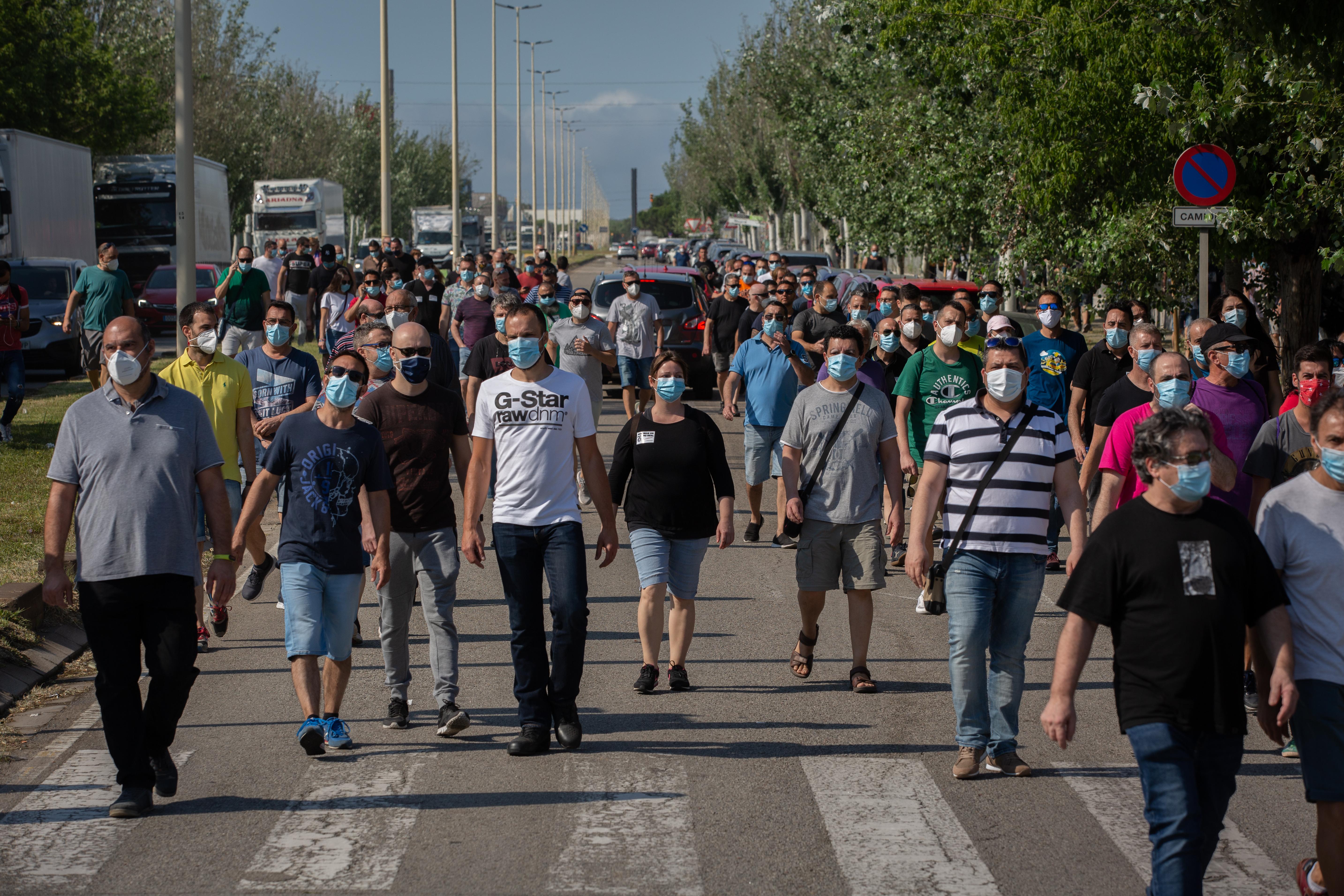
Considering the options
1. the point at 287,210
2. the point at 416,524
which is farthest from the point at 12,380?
the point at 287,210

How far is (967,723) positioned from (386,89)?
3004cm

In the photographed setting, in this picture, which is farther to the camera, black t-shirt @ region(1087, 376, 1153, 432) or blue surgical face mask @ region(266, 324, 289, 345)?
blue surgical face mask @ region(266, 324, 289, 345)

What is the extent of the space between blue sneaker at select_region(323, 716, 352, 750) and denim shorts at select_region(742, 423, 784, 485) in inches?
213

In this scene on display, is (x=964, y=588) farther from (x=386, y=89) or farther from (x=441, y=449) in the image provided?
(x=386, y=89)

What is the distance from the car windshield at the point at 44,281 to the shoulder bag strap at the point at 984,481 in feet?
71.5

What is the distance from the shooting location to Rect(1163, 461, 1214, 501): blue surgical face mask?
14.4 feet

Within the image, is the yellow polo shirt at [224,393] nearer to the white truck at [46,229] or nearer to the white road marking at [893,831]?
the white road marking at [893,831]

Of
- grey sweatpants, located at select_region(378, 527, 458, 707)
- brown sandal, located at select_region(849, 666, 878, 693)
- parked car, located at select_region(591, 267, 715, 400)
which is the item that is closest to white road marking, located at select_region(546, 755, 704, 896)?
grey sweatpants, located at select_region(378, 527, 458, 707)

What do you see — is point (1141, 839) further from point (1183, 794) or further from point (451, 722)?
point (451, 722)

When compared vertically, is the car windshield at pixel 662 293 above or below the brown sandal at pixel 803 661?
above

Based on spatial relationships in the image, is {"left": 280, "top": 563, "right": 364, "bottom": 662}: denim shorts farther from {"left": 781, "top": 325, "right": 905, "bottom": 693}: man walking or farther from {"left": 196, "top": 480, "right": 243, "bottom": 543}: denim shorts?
{"left": 781, "top": 325, "right": 905, "bottom": 693}: man walking

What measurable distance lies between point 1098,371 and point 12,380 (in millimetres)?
10932

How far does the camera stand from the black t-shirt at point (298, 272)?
2392cm

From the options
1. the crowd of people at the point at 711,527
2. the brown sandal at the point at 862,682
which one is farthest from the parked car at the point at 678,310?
the brown sandal at the point at 862,682
